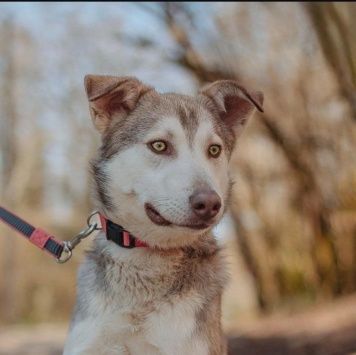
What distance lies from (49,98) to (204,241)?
13.1 meters

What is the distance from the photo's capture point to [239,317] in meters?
14.8

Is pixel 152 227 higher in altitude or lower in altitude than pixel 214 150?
lower

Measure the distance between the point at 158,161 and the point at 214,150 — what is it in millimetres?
396

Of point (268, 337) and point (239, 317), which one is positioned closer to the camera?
point (268, 337)

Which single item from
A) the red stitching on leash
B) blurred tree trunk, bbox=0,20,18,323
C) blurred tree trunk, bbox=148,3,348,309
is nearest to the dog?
the red stitching on leash

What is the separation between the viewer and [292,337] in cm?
1057

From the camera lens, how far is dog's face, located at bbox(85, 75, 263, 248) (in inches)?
138

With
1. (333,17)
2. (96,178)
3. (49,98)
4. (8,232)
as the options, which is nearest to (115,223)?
(96,178)

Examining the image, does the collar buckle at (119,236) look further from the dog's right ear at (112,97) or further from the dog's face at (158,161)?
the dog's right ear at (112,97)

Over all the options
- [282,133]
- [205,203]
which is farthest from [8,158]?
[205,203]

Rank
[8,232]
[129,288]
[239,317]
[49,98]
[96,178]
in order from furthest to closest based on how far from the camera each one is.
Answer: [8,232] → [49,98] → [239,317] → [96,178] → [129,288]

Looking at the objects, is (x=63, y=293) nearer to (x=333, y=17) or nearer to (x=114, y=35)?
(x=114, y=35)

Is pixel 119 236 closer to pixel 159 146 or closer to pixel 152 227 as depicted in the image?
pixel 152 227

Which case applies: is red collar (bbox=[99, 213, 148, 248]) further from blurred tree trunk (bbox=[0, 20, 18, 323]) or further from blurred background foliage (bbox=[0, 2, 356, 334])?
blurred tree trunk (bbox=[0, 20, 18, 323])
